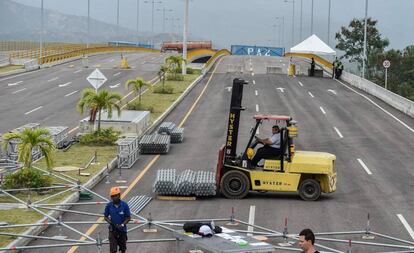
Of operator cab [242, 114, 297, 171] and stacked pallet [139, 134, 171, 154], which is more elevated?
operator cab [242, 114, 297, 171]

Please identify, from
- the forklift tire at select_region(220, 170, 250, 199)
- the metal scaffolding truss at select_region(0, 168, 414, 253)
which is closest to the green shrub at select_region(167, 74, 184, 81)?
the forklift tire at select_region(220, 170, 250, 199)

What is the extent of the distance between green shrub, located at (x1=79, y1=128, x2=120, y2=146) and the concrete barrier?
1958 centimetres

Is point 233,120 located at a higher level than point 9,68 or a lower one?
lower

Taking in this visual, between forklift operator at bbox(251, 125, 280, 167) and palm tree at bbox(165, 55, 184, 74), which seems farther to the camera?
palm tree at bbox(165, 55, 184, 74)

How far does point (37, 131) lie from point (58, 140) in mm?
8524

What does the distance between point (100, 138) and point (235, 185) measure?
1131 centimetres

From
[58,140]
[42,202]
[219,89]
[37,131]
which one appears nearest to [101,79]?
[58,140]

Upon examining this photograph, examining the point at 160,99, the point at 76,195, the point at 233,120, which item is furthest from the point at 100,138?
the point at 160,99

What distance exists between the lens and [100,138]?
1195 inches

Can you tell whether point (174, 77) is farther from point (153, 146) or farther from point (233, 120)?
point (233, 120)

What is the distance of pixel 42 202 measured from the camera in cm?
1895

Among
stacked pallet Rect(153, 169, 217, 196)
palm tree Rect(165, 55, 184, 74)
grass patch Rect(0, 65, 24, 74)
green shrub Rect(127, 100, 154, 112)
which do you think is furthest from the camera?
grass patch Rect(0, 65, 24, 74)

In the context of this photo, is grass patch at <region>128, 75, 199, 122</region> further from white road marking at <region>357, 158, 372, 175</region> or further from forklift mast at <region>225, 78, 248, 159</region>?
forklift mast at <region>225, 78, 248, 159</region>

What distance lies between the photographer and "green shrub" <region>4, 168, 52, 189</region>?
2053cm
